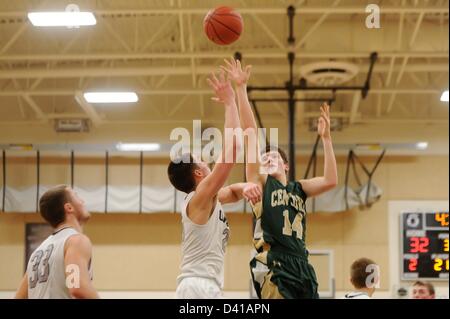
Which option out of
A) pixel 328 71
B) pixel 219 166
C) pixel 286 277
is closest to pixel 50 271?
pixel 219 166

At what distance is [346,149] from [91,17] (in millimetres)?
6907

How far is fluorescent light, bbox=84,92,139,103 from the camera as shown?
1391 centimetres

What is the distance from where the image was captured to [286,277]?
4637 millimetres

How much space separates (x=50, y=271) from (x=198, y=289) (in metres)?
0.86

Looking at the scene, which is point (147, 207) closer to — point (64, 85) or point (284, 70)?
point (64, 85)

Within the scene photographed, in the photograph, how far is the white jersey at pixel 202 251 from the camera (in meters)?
4.53

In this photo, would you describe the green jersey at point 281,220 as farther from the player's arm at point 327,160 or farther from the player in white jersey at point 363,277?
the player in white jersey at point 363,277

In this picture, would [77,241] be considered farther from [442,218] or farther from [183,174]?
[442,218]

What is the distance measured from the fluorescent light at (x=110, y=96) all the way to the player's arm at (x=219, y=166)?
31.3ft

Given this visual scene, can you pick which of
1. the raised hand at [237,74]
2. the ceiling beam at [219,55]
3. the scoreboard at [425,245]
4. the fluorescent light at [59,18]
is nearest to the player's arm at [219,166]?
the raised hand at [237,74]

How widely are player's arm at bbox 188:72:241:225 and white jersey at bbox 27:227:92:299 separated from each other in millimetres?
740

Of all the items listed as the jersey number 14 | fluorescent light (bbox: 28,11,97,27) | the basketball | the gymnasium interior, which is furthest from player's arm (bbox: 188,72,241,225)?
the gymnasium interior

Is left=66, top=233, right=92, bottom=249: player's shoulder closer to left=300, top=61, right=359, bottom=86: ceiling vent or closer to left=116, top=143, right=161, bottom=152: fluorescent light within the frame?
left=300, top=61, right=359, bottom=86: ceiling vent
